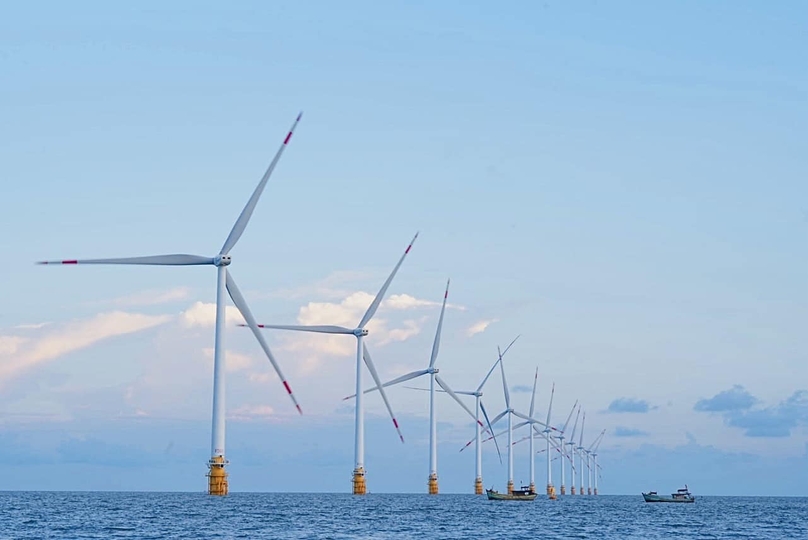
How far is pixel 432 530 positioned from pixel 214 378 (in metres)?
33.0

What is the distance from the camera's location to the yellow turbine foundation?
13600 centimetres

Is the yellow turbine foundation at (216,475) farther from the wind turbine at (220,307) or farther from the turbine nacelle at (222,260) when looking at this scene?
the turbine nacelle at (222,260)

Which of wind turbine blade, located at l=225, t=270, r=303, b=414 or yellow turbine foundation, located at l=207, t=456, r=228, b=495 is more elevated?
wind turbine blade, located at l=225, t=270, r=303, b=414

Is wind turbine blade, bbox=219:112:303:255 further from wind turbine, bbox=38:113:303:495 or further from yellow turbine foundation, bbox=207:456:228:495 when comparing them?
yellow turbine foundation, bbox=207:456:228:495

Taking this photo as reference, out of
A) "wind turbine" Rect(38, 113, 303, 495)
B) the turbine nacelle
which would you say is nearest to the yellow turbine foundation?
"wind turbine" Rect(38, 113, 303, 495)

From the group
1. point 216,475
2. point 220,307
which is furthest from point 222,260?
point 216,475

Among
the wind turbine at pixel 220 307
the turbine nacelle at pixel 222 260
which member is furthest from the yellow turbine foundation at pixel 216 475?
the turbine nacelle at pixel 222 260

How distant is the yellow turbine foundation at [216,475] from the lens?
136 metres

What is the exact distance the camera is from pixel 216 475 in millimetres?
137375

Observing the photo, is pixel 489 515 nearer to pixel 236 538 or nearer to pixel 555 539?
pixel 555 539

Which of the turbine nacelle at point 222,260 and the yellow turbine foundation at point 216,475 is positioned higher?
the turbine nacelle at point 222,260

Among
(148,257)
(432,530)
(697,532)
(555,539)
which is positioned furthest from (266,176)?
(697,532)

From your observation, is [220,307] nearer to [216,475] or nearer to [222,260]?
[222,260]

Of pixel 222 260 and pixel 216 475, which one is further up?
pixel 222 260
